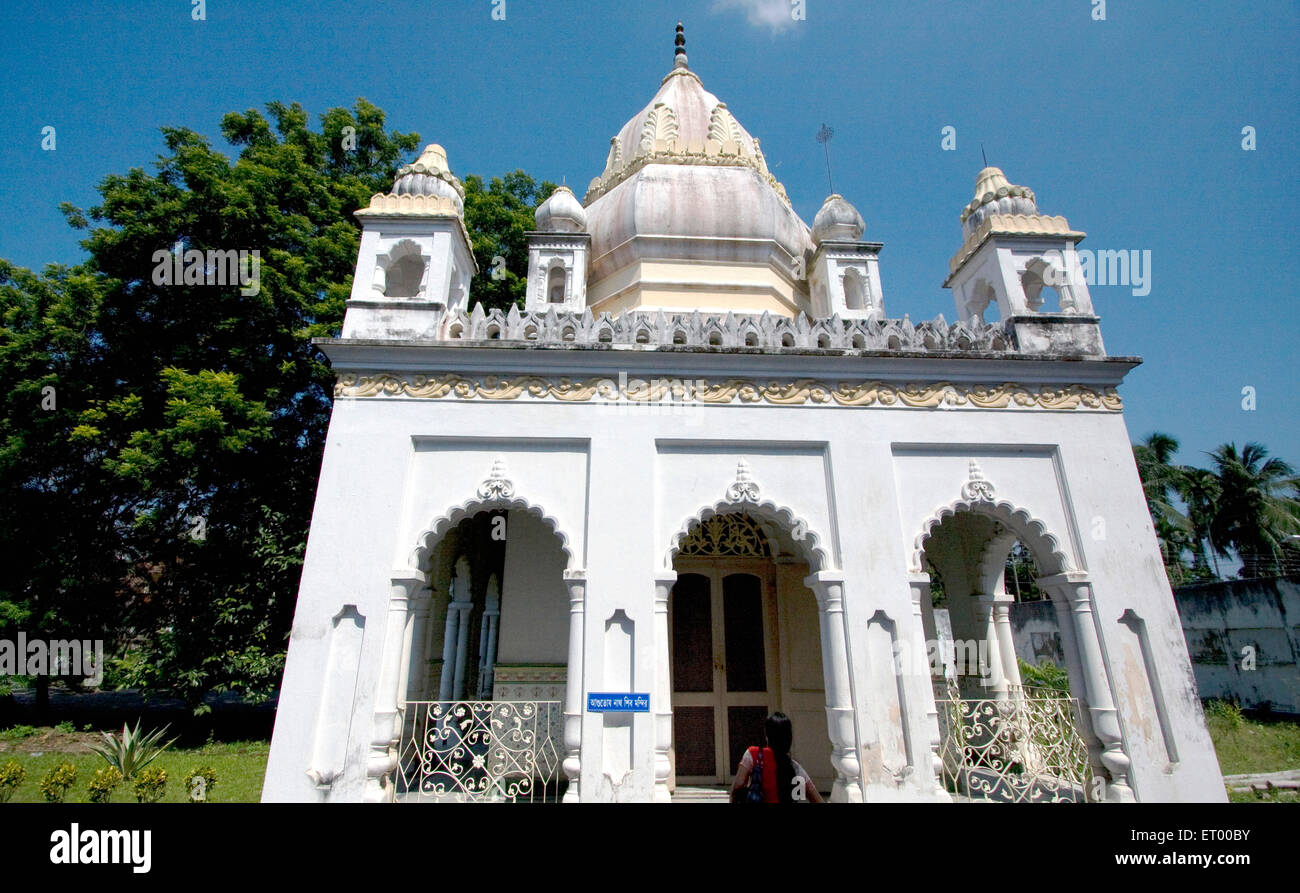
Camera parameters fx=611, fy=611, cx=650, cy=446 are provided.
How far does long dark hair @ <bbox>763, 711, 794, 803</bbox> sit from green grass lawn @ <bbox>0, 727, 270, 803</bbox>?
7.95 meters

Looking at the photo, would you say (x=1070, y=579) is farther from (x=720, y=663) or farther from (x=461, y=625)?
(x=461, y=625)

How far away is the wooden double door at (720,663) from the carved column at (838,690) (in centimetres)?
202

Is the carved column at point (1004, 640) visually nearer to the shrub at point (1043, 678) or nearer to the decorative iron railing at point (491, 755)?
the shrub at point (1043, 678)

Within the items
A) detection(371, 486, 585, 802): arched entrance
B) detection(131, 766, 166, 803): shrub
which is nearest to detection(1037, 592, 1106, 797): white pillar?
detection(371, 486, 585, 802): arched entrance

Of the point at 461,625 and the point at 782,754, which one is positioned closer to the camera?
the point at 782,754

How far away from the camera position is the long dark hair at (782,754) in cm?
413

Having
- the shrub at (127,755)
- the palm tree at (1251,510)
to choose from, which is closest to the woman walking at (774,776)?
the shrub at (127,755)

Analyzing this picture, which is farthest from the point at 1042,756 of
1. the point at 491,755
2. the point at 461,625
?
the point at 461,625

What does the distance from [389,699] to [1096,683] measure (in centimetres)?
→ 766

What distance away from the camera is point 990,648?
9.70m

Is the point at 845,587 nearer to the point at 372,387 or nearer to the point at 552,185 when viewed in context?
the point at 372,387

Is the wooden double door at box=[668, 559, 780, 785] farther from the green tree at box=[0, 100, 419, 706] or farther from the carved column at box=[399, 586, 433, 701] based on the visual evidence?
the green tree at box=[0, 100, 419, 706]
